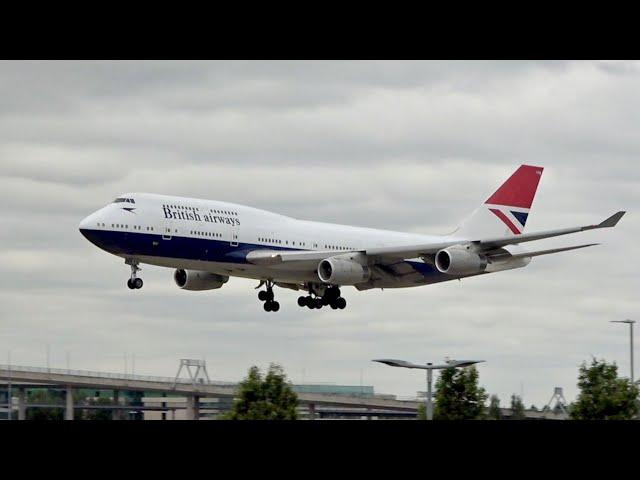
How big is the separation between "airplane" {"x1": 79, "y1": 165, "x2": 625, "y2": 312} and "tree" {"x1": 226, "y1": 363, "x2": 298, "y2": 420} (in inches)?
414

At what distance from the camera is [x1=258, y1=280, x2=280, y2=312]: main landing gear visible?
71.6m

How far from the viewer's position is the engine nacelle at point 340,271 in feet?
221

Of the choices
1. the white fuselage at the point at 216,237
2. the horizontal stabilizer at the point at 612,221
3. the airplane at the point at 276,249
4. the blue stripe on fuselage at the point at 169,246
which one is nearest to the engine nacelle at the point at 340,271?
the airplane at the point at 276,249

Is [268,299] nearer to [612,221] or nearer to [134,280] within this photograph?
[134,280]

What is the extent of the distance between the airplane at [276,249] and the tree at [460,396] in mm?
7788

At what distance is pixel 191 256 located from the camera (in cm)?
6438

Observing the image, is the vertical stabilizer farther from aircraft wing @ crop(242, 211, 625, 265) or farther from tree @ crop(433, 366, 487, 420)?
aircraft wing @ crop(242, 211, 625, 265)

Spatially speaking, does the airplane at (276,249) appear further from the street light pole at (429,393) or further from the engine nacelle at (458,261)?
the street light pole at (429,393)

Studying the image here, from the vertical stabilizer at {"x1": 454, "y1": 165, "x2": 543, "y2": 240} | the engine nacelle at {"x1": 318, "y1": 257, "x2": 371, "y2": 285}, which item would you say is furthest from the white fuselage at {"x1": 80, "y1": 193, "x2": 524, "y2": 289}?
the vertical stabilizer at {"x1": 454, "y1": 165, "x2": 543, "y2": 240}

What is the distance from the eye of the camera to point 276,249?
225 feet

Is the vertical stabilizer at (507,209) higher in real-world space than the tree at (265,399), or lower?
higher
